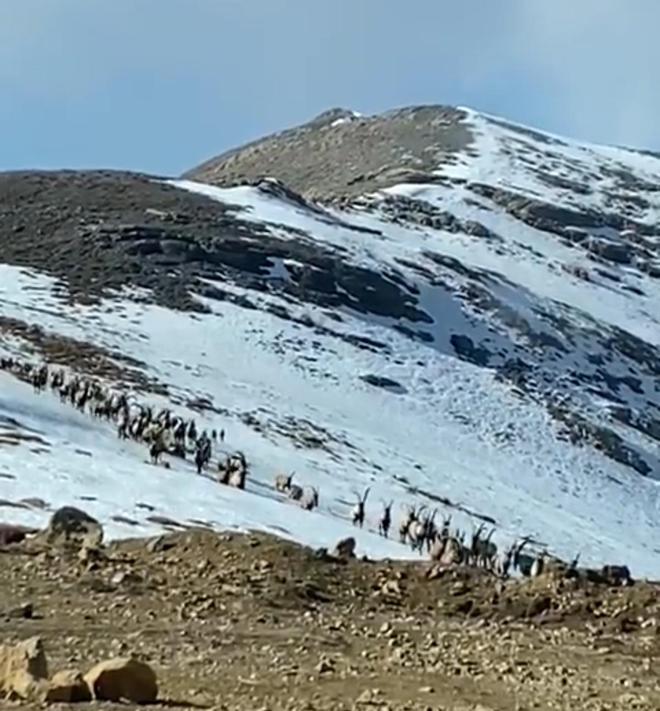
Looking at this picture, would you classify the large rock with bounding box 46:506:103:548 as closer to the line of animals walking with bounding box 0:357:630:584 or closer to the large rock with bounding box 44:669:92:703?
the large rock with bounding box 44:669:92:703

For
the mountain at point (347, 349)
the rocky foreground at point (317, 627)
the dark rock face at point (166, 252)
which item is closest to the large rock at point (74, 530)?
the rocky foreground at point (317, 627)

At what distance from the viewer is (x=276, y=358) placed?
56.7m

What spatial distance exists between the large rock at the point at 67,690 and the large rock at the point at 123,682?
0.19ft

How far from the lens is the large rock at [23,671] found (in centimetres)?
792

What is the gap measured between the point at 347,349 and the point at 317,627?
4926 centimetres

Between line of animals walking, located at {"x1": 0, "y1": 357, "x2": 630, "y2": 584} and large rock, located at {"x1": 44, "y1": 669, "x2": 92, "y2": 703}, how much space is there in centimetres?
1892

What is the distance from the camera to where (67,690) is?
7906 millimetres

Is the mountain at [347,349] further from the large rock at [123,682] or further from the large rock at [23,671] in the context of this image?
the large rock at [123,682]

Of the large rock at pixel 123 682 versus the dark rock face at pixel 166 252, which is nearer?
the large rock at pixel 123 682

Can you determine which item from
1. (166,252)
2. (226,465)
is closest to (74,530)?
(226,465)

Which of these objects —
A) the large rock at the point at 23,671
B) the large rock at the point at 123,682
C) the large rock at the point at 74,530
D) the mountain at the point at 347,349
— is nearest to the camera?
the large rock at the point at 23,671

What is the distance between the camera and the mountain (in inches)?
1341

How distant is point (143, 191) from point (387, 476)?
49.3 metres

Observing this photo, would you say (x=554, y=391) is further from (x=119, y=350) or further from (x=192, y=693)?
(x=192, y=693)
